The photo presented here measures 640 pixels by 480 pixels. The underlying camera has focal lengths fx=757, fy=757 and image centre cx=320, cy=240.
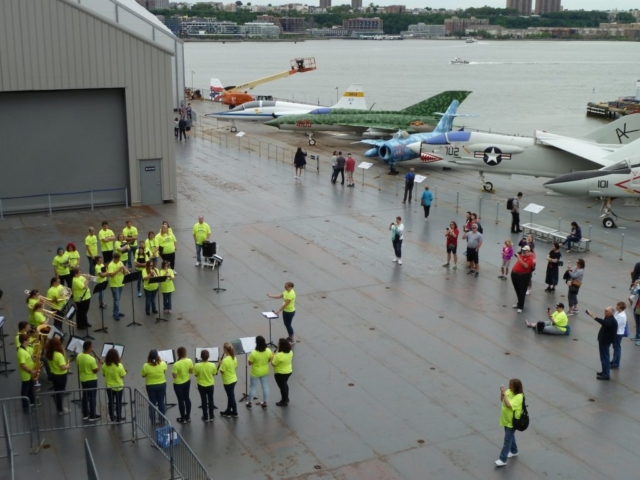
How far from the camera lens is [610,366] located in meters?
13.1

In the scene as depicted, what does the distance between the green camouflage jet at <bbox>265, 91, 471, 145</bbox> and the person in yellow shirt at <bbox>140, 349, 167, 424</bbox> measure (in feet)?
Answer: 93.5

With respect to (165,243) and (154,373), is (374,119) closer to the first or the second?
(165,243)

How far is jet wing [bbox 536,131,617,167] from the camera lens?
86.7ft

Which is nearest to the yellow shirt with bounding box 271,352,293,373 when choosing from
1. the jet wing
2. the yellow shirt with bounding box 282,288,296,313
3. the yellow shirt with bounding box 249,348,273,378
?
the yellow shirt with bounding box 249,348,273,378

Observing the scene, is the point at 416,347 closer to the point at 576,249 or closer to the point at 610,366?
the point at 610,366

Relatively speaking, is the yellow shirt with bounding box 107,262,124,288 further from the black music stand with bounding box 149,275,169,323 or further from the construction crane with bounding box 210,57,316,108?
the construction crane with bounding box 210,57,316,108

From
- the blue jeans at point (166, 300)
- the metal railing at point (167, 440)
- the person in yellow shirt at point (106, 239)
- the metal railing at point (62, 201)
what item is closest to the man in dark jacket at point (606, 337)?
the metal railing at point (167, 440)

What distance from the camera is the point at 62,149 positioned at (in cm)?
2408

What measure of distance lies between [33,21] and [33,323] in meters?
12.9

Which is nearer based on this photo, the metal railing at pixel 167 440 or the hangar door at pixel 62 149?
the metal railing at pixel 167 440

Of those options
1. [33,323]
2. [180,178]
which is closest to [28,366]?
[33,323]

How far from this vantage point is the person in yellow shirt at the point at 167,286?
14859 mm

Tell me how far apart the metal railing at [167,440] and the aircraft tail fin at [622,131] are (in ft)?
78.6

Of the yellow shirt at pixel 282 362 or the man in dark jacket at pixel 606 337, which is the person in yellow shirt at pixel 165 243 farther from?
the man in dark jacket at pixel 606 337
